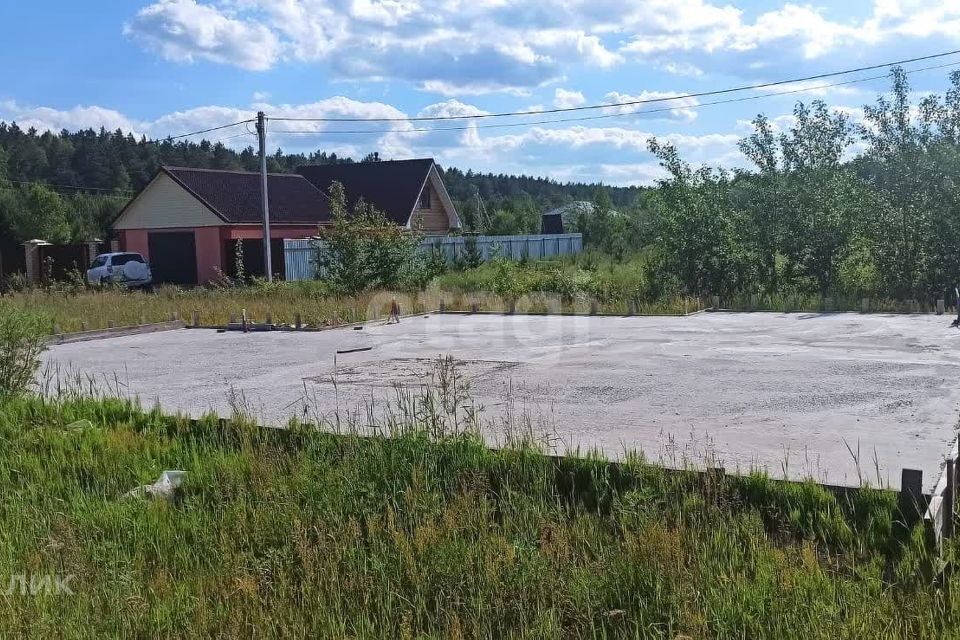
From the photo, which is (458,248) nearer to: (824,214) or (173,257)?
(173,257)

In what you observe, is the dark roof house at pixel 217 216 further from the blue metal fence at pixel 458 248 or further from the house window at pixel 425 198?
the blue metal fence at pixel 458 248

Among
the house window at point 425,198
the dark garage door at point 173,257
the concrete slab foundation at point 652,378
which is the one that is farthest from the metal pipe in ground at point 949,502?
the house window at point 425,198

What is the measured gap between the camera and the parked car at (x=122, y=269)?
30094mm

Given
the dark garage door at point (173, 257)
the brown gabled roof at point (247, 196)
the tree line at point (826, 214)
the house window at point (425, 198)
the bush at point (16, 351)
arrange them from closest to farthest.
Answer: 1. the bush at point (16, 351)
2. the tree line at point (826, 214)
3. the brown gabled roof at point (247, 196)
4. the dark garage door at point (173, 257)
5. the house window at point (425, 198)

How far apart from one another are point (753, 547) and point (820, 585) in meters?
0.42

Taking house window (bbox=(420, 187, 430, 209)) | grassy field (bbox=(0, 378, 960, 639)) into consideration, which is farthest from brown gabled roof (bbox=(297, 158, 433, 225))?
grassy field (bbox=(0, 378, 960, 639))

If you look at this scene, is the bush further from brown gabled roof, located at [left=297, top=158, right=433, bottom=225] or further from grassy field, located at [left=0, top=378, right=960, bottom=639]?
brown gabled roof, located at [left=297, top=158, right=433, bottom=225]

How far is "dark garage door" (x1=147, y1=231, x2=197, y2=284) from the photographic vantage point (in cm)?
3200

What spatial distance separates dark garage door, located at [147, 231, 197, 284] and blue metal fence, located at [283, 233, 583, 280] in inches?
190

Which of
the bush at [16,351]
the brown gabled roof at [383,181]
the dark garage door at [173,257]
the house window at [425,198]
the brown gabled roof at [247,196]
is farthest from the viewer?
the house window at [425,198]

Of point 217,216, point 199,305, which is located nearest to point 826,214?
point 199,305

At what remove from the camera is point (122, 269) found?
3092 cm

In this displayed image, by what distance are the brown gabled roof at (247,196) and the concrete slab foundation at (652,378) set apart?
1528 centimetres

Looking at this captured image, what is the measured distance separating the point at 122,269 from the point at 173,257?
2216mm
